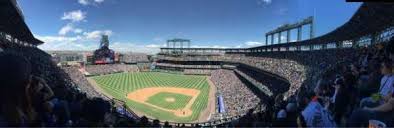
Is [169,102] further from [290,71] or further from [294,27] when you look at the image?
[294,27]

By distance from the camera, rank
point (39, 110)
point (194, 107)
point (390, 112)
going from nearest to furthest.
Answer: point (39, 110)
point (390, 112)
point (194, 107)

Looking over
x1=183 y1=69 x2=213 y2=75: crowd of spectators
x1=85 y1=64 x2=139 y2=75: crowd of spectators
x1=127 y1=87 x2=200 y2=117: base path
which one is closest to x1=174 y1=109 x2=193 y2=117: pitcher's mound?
x1=127 y1=87 x2=200 y2=117: base path

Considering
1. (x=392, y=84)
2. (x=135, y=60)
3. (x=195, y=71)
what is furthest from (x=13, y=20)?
(x=135, y=60)

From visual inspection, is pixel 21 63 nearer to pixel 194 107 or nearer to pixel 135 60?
pixel 194 107

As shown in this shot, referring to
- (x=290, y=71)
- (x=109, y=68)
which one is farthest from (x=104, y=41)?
(x=290, y=71)

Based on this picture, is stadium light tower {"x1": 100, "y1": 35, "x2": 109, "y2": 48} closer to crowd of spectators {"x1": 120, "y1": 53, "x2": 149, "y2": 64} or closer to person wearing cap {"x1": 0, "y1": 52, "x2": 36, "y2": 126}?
crowd of spectators {"x1": 120, "y1": 53, "x2": 149, "y2": 64}
